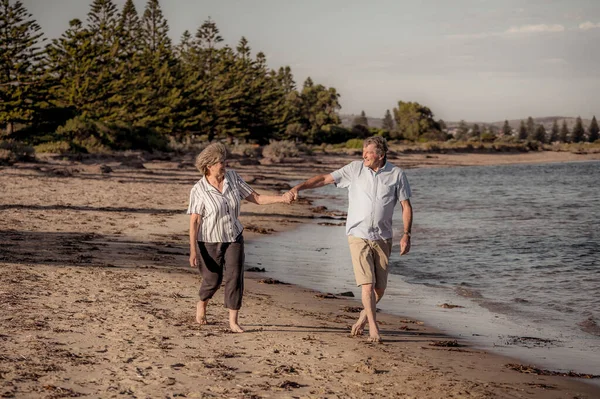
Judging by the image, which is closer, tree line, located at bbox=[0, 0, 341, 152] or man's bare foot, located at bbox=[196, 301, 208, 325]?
man's bare foot, located at bbox=[196, 301, 208, 325]

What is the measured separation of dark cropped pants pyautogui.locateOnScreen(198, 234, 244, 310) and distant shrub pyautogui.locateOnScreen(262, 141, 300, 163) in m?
39.6

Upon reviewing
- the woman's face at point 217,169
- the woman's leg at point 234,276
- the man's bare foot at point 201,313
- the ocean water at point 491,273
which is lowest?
the ocean water at point 491,273

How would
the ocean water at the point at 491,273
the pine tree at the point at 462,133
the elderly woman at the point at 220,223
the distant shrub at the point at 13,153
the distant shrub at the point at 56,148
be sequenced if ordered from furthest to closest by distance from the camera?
the pine tree at the point at 462,133 → the distant shrub at the point at 56,148 → the distant shrub at the point at 13,153 → the ocean water at the point at 491,273 → the elderly woman at the point at 220,223

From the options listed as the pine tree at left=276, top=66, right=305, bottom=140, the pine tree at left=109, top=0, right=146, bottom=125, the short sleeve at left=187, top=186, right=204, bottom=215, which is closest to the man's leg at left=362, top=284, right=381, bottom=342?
the short sleeve at left=187, top=186, right=204, bottom=215

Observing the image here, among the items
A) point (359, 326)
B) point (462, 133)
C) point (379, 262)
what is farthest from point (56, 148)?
point (462, 133)

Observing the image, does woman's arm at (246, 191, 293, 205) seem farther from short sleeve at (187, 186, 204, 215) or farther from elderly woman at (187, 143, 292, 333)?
short sleeve at (187, 186, 204, 215)

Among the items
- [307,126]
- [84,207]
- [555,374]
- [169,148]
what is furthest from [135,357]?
[307,126]

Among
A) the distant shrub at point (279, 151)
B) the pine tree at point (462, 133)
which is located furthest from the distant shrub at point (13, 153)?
the pine tree at point (462, 133)

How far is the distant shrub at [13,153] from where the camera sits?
26344mm

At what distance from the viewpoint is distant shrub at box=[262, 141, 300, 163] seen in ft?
159

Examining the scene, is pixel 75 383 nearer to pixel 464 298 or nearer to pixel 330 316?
pixel 330 316

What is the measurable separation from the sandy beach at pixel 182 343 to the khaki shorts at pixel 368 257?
1.87 feet

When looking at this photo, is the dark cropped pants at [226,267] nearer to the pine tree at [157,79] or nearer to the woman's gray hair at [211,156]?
the woman's gray hair at [211,156]

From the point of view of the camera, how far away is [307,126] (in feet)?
297
